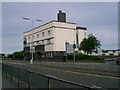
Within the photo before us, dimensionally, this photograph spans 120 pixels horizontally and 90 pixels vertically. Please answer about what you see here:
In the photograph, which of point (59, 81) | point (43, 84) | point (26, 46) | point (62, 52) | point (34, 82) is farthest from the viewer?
point (26, 46)

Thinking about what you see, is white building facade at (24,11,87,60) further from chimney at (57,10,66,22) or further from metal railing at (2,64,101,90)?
metal railing at (2,64,101,90)

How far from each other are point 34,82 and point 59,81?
134 inches

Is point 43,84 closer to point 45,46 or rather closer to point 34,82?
point 34,82

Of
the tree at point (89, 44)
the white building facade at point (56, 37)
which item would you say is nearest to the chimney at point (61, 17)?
the white building facade at point (56, 37)

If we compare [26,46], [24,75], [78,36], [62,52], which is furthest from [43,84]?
[26,46]

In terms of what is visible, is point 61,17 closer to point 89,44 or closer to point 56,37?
point 56,37

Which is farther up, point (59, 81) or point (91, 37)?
point (91, 37)

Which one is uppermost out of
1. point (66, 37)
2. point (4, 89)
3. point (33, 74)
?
point (66, 37)

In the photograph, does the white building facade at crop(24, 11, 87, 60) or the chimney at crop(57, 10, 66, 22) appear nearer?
the white building facade at crop(24, 11, 87, 60)

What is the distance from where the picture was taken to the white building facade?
91188 mm

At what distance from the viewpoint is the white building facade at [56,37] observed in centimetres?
9119

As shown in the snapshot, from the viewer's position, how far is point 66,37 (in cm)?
9438

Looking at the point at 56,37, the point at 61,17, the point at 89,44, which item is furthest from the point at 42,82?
the point at 61,17

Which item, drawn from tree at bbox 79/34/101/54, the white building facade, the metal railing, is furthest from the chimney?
the metal railing
